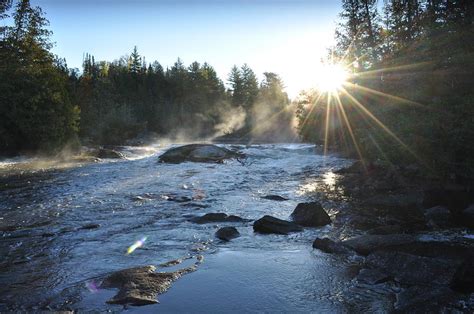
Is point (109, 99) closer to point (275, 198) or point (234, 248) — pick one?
point (275, 198)

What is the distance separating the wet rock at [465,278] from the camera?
6466mm

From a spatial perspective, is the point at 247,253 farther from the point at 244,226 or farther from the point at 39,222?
the point at 39,222

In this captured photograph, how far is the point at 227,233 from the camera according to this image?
10.4 m

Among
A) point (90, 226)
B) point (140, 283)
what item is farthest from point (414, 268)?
point (90, 226)

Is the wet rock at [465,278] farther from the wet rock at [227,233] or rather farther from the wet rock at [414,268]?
the wet rock at [227,233]

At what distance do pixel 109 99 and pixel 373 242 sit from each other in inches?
2723

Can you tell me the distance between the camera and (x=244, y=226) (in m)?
11.6

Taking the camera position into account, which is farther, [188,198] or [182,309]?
[188,198]

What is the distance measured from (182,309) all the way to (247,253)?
3.12 meters

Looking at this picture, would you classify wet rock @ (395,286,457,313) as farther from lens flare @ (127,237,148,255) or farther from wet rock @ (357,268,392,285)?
lens flare @ (127,237,148,255)

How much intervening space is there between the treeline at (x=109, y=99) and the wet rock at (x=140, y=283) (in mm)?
31456

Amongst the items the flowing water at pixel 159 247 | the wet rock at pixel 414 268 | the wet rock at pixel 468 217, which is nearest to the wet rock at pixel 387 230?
the flowing water at pixel 159 247

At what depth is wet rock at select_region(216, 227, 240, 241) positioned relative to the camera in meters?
10.3

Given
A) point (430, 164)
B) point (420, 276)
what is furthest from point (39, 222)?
point (430, 164)
